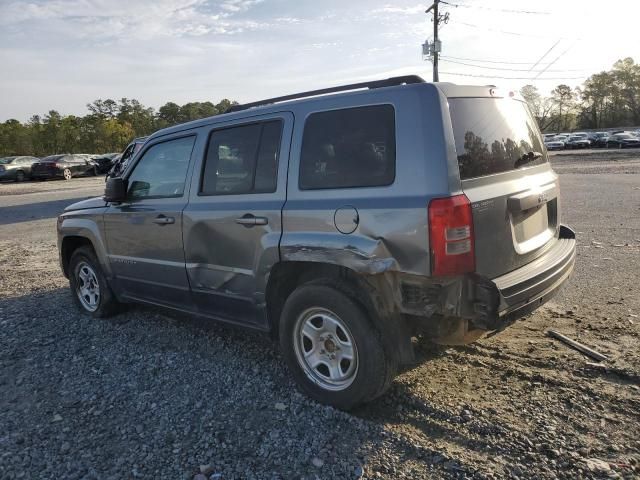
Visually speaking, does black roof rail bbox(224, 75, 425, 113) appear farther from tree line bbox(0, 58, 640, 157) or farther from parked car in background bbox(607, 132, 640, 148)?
parked car in background bbox(607, 132, 640, 148)

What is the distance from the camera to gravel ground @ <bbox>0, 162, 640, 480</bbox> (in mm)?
2832

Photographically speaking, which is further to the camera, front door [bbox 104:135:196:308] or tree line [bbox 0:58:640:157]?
tree line [bbox 0:58:640:157]

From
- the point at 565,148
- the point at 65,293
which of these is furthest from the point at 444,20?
the point at 65,293

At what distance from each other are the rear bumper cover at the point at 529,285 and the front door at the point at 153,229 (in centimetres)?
253

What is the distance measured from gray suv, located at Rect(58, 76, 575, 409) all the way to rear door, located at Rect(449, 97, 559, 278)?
0.04ft

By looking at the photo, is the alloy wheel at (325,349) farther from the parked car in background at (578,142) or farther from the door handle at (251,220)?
the parked car in background at (578,142)

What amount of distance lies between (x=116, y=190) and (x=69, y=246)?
4.89ft

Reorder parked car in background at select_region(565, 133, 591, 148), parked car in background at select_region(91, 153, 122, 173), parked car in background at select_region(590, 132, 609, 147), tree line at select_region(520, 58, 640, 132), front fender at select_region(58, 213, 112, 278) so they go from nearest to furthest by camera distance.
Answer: front fender at select_region(58, 213, 112, 278), parked car in background at select_region(91, 153, 122, 173), parked car in background at select_region(590, 132, 609, 147), parked car in background at select_region(565, 133, 591, 148), tree line at select_region(520, 58, 640, 132)

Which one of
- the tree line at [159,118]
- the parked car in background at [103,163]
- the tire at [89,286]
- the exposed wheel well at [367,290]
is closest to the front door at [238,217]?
the exposed wheel well at [367,290]

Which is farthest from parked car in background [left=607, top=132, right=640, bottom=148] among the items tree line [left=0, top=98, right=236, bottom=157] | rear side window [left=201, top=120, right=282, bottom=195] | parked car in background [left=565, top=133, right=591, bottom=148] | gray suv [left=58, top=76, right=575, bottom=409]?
rear side window [left=201, top=120, right=282, bottom=195]

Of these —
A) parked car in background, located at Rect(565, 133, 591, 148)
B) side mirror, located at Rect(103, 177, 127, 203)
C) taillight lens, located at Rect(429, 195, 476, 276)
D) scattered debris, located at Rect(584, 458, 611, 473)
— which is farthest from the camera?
parked car in background, located at Rect(565, 133, 591, 148)

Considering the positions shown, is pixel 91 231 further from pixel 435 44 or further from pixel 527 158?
pixel 435 44

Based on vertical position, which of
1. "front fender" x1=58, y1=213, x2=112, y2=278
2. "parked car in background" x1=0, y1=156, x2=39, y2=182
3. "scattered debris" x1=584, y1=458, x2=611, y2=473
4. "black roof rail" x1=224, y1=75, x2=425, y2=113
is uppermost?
"parked car in background" x1=0, y1=156, x2=39, y2=182

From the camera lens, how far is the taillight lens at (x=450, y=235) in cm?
282
